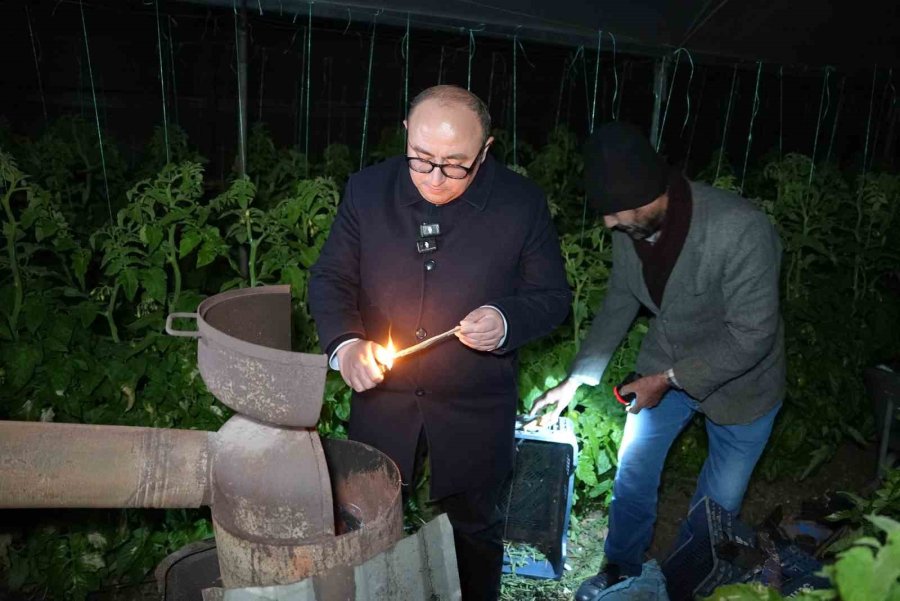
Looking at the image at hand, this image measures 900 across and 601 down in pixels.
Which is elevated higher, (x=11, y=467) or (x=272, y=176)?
(x=272, y=176)

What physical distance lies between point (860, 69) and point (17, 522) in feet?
22.8

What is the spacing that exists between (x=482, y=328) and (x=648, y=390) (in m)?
1.08

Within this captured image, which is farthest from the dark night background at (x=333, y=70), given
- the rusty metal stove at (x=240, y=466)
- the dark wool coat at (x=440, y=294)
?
the rusty metal stove at (x=240, y=466)

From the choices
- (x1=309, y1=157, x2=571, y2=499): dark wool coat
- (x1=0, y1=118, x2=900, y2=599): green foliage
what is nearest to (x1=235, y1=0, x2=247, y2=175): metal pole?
(x1=0, y1=118, x2=900, y2=599): green foliage

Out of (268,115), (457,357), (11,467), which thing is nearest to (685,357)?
(457,357)

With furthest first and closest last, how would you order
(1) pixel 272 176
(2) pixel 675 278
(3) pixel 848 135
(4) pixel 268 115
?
(3) pixel 848 135
(4) pixel 268 115
(1) pixel 272 176
(2) pixel 675 278

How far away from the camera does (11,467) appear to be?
208cm

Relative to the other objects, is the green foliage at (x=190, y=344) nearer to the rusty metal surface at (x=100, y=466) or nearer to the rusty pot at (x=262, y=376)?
the rusty metal surface at (x=100, y=466)

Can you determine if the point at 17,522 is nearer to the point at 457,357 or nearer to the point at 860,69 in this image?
the point at 457,357

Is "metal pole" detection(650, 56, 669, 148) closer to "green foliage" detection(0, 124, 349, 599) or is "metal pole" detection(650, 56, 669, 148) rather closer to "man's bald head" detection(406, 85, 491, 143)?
"green foliage" detection(0, 124, 349, 599)

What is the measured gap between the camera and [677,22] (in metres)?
5.16

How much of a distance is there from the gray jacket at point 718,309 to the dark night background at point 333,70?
2312mm

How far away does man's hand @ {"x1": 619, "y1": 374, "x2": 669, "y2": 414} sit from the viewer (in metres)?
3.17

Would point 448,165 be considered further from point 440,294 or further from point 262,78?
point 262,78
